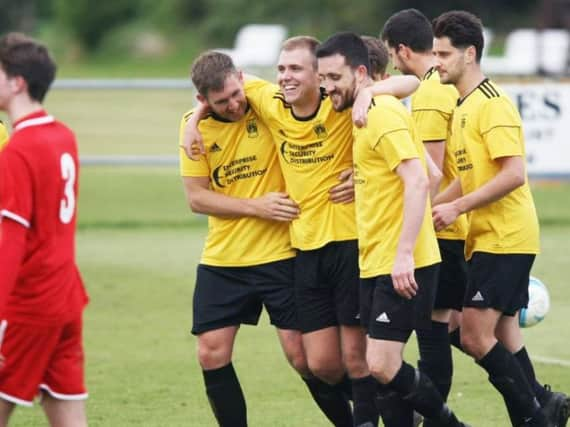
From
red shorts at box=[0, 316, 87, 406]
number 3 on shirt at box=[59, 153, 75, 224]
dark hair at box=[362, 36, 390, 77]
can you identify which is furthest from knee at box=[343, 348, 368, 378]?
number 3 on shirt at box=[59, 153, 75, 224]

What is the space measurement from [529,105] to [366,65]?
36.8 feet

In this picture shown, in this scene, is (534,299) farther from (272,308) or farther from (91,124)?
(91,124)

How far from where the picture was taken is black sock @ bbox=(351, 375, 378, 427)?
743 cm

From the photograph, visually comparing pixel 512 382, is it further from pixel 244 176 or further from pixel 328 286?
pixel 244 176

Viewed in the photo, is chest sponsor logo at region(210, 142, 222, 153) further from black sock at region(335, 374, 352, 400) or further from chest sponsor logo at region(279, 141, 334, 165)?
black sock at region(335, 374, 352, 400)

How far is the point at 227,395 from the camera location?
7.61m

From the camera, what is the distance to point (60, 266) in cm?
593

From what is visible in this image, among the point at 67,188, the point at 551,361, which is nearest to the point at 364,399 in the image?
the point at 67,188

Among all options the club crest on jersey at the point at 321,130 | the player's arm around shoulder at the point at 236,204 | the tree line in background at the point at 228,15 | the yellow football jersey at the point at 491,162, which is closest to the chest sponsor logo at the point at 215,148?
the player's arm around shoulder at the point at 236,204

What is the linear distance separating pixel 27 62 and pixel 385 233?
201 centimetres

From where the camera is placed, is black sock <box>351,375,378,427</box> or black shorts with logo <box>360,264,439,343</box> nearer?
black shorts with logo <box>360,264,439,343</box>

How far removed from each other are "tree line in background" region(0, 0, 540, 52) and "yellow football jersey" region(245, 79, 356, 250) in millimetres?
43962

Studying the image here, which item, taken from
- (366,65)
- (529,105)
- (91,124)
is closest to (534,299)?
(366,65)

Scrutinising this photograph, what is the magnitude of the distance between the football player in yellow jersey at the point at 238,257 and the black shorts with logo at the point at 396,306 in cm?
69
